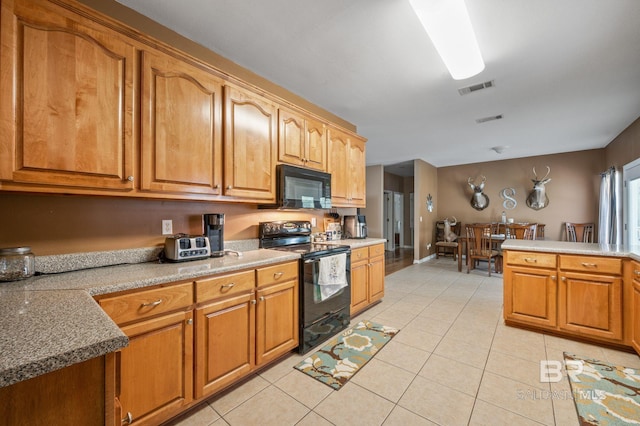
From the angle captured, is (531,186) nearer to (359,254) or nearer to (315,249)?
(359,254)

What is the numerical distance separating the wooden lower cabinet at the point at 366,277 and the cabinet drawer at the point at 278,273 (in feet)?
2.96

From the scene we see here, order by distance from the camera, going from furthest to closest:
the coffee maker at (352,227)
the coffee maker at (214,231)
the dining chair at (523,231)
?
the dining chair at (523,231), the coffee maker at (352,227), the coffee maker at (214,231)

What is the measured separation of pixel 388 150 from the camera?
554 cm

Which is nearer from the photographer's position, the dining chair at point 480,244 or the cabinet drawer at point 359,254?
the cabinet drawer at point 359,254

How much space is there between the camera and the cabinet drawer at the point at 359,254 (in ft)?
9.49

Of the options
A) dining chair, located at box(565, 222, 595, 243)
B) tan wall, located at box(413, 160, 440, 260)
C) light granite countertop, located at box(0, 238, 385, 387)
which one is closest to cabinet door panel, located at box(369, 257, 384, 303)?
light granite countertop, located at box(0, 238, 385, 387)

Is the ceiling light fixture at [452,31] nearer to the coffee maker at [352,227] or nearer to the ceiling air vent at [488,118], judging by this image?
the ceiling air vent at [488,118]

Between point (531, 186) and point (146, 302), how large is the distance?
7.65 metres

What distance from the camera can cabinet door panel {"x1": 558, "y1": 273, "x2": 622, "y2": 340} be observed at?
2.28m

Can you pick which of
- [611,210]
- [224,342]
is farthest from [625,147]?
[224,342]

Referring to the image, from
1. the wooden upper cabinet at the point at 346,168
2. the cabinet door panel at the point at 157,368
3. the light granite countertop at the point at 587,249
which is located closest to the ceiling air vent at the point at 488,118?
the wooden upper cabinet at the point at 346,168

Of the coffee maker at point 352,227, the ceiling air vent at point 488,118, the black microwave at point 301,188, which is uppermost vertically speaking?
the ceiling air vent at point 488,118

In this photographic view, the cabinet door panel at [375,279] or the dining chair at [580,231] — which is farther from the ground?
the dining chair at [580,231]

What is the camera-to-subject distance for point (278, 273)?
2045 mm
